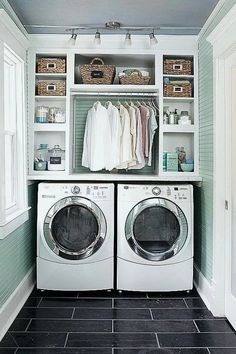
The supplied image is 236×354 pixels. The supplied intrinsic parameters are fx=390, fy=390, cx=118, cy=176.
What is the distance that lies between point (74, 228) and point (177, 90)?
161 centimetres

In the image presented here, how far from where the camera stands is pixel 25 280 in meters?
3.42

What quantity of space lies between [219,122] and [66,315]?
1921 mm

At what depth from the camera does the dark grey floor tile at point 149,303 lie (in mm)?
3283

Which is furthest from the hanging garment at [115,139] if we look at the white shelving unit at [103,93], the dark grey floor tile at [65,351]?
the dark grey floor tile at [65,351]

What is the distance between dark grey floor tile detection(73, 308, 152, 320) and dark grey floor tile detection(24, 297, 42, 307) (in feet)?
1.25

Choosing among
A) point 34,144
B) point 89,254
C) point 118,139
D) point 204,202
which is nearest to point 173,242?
point 204,202

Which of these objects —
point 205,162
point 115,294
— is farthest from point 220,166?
point 115,294

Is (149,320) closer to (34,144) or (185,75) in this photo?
(34,144)

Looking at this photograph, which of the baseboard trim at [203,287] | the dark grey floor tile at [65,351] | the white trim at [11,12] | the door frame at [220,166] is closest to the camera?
the dark grey floor tile at [65,351]

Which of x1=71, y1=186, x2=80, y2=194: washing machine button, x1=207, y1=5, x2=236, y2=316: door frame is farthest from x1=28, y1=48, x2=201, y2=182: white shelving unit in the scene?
x1=207, y1=5, x2=236, y2=316: door frame

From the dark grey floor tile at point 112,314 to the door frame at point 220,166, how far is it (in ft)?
1.85

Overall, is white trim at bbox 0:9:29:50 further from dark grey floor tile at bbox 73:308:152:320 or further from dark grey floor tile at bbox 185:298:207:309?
dark grey floor tile at bbox 185:298:207:309

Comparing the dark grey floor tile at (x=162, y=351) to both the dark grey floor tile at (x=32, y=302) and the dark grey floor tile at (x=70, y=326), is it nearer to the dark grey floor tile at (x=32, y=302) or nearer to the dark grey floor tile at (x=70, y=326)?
the dark grey floor tile at (x=70, y=326)

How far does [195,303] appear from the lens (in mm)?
3342
